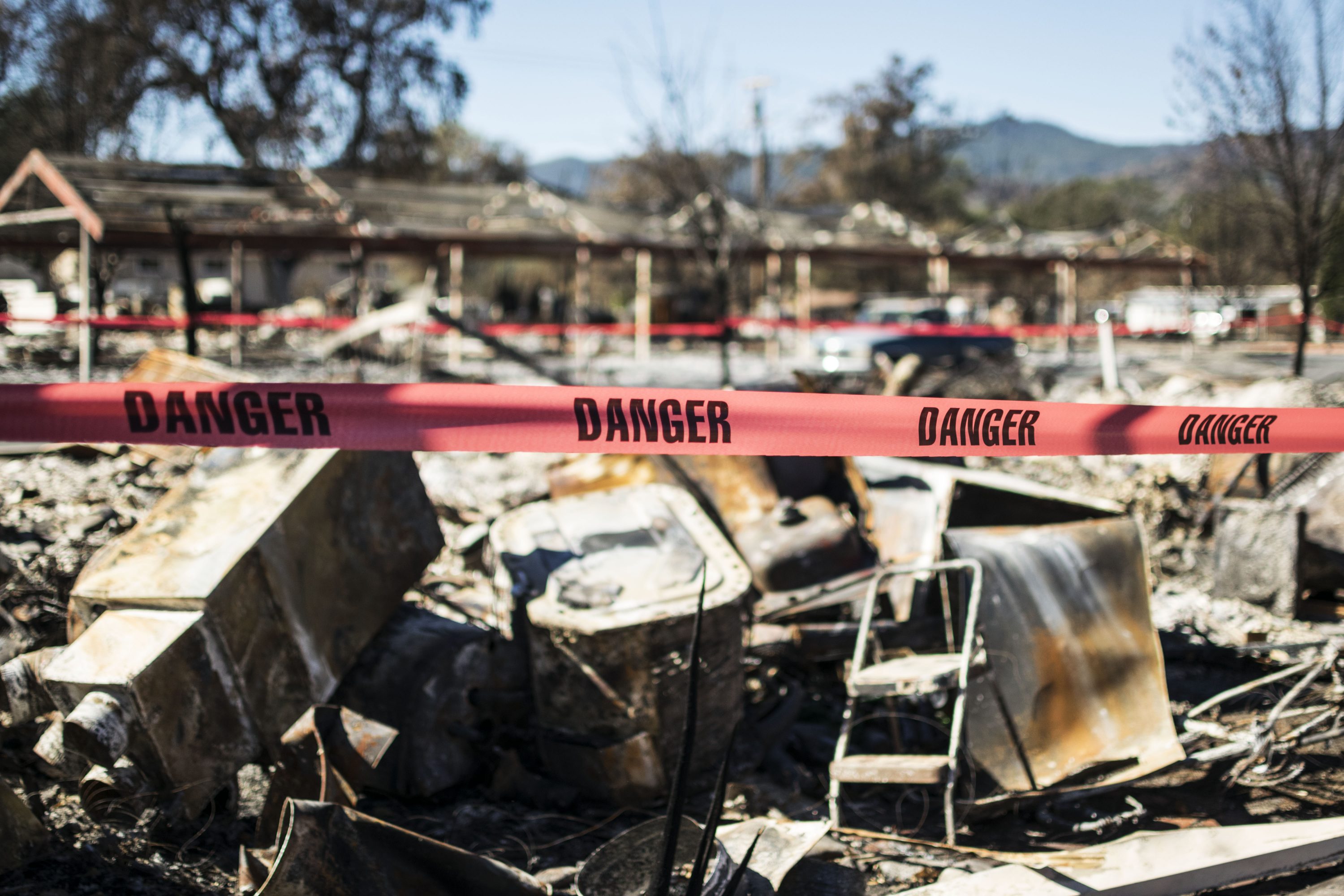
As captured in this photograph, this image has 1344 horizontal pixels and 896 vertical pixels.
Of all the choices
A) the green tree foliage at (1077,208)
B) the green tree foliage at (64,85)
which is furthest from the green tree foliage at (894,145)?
the green tree foliage at (64,85)

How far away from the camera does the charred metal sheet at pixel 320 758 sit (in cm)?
300

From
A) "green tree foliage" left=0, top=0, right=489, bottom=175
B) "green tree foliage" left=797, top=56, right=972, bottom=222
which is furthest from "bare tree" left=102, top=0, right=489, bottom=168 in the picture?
"green tree foliage" left=797, top=56, right=972, bottom=222

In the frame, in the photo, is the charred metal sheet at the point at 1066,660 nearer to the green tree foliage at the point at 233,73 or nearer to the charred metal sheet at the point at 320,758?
the charred metal sheet at the point at 320,758

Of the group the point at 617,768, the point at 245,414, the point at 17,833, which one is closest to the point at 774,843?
the point at 617,768

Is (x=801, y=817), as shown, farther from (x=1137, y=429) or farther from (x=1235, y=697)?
(x=1235, y=697)

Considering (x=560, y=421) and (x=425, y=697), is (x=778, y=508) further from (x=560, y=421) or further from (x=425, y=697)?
(x=560, y=421)

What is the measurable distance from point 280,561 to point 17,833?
40.7 inches

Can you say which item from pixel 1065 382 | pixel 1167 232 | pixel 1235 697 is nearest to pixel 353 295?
pixel 1065 382

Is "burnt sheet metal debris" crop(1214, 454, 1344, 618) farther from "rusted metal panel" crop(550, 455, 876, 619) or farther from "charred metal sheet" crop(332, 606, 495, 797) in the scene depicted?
"charred metal sheet" crop(332, 606, 495, 797)

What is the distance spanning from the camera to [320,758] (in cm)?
299

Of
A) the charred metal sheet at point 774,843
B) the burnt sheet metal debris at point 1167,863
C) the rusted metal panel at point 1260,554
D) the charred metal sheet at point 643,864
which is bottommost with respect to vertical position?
the burnt sheet metal debris at point 1167,863

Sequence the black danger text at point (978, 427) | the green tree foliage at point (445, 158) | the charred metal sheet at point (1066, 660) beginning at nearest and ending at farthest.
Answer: the black danger text at point (978, 427)
the charred metal sheet at point (1066, 660)
the green tree foliage at point (445, 158)

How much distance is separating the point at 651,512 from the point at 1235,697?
110 inches

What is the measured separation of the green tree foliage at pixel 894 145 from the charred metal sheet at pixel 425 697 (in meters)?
47.1
